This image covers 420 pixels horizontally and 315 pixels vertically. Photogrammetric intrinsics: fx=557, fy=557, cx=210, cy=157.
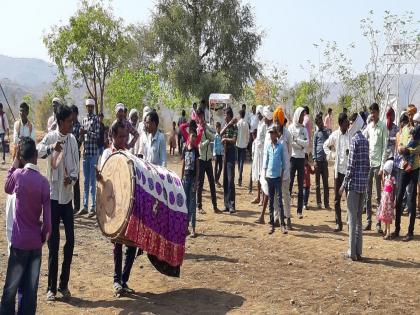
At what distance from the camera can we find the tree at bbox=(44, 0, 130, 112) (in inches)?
1160

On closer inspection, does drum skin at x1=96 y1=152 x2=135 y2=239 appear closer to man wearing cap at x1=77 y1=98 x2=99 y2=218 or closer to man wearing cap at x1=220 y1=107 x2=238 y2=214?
man wearing cap at x1=77 y1=98 x2=99 y2=218

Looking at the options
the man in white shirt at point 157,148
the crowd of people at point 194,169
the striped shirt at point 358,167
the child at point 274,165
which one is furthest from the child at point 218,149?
the striped shirt at point 358,167

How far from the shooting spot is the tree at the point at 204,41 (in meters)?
31.8

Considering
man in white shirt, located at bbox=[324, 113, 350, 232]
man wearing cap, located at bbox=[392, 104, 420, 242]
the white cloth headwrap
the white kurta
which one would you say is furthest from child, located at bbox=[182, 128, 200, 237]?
man wearing cap, located at bbox=[392, 104, 420, 242]

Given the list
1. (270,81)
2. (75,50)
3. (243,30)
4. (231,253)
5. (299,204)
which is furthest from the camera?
(270,81)

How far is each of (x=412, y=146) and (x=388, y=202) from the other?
1033mm

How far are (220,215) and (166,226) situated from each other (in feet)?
17.1

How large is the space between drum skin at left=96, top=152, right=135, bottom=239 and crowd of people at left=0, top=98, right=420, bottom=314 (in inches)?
8.3

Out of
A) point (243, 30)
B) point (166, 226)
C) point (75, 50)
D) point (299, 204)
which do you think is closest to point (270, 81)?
point (243, 30)

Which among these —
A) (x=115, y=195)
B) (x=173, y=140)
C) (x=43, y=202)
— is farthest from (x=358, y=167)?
(x=173, y=140)

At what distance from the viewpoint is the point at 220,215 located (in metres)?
11.6

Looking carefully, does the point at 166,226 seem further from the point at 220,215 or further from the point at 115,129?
the point at 220,215

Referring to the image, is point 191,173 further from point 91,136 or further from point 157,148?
point 91,136

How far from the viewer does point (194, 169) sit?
939 centimetres
